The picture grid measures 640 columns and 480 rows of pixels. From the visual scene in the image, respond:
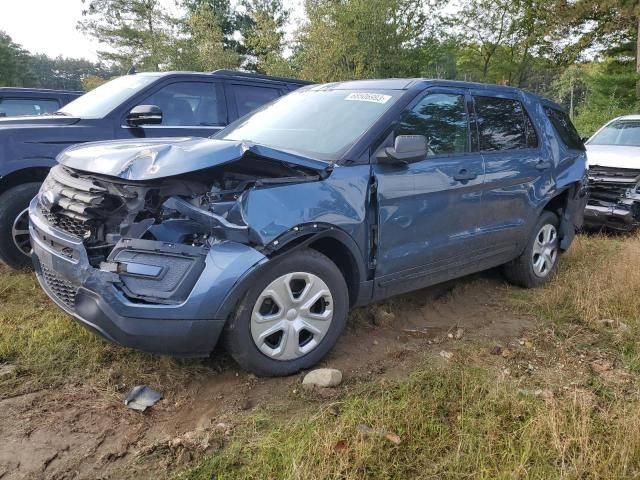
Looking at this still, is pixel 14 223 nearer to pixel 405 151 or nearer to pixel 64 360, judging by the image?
pixel 64 360

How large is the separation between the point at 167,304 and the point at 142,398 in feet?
1.90

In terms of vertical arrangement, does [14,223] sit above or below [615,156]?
above

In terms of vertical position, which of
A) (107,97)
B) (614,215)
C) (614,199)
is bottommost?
(614,215)

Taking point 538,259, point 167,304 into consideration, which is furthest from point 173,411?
point 538,259

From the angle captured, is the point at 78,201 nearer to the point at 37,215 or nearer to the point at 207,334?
the point at 37,215

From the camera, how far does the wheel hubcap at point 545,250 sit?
4699mm

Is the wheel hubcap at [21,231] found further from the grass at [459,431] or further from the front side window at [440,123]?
the front side window at [440,123]

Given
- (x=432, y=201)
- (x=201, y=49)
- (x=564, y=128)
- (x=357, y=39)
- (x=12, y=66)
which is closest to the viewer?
(x=432, y=201)

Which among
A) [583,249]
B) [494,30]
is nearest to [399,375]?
Answer: [583,249]

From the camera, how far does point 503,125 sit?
423 cm

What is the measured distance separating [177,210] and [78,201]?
0.66m

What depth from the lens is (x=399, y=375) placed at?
2.92 m

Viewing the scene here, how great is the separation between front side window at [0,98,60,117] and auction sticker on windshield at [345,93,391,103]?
6.91 meters

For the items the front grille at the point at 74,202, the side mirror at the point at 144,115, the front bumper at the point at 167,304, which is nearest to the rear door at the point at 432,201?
the front bumper at the point at 167,304
